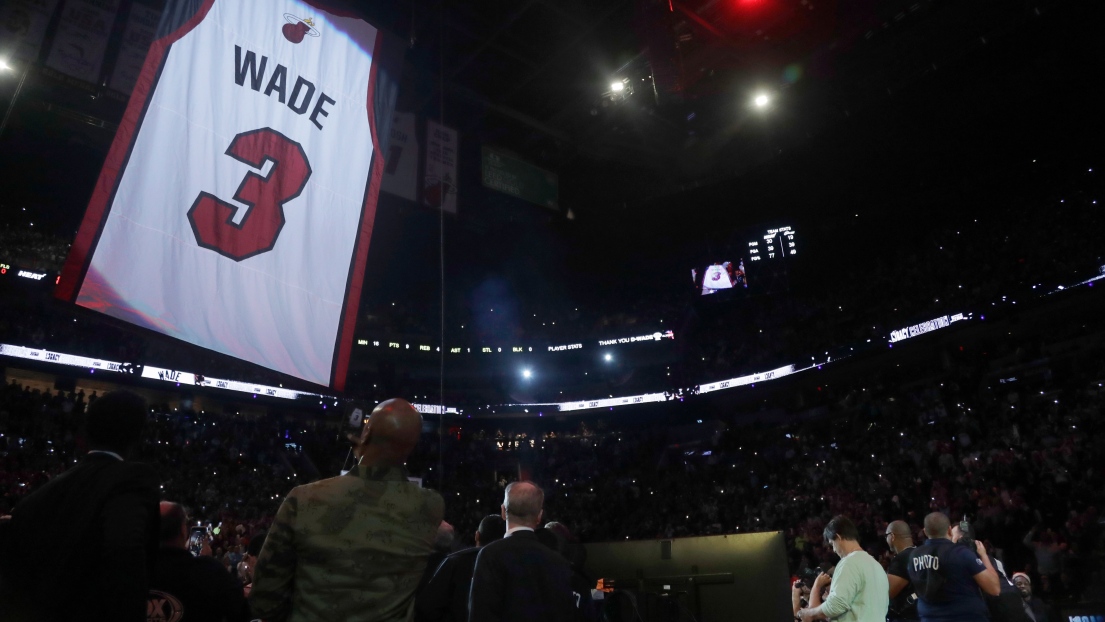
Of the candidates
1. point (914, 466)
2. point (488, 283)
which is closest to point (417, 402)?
point (488, 283)

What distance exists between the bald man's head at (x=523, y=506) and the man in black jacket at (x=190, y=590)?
1043 millimetres

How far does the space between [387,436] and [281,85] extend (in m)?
4.42

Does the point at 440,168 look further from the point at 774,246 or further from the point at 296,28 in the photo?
the point at 774,246

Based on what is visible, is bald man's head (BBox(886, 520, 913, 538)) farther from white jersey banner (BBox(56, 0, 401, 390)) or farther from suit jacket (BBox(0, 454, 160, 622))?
suit jacket (BBox(0, 454, 160, 622))

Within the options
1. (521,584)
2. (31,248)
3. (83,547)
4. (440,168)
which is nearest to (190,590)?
(83,547)

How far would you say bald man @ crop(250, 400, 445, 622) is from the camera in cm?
188

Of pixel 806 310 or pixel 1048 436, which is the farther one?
pixel 806 310

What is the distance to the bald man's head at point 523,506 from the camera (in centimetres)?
279

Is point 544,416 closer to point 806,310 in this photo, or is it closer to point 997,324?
point 806,310

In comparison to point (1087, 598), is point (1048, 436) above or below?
above

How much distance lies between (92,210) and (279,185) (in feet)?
4.55

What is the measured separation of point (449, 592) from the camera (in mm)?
2719

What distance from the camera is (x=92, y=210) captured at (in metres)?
3.86

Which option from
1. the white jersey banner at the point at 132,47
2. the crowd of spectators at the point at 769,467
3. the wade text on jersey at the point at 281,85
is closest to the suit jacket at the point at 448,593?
the wade text on jersey at the point at 281,85
